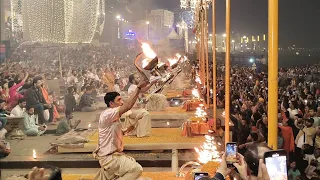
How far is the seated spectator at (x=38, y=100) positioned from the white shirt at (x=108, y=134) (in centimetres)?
744

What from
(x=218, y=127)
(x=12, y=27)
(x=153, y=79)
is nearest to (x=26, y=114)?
(x=218, y=127)

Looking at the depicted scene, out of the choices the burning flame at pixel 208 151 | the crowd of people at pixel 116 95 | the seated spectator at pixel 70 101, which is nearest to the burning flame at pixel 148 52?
the crowd of people at pixel 116 95

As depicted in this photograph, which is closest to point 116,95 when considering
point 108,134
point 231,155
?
point 108,134

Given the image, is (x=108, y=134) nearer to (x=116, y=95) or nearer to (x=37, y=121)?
(x=116, y=95)

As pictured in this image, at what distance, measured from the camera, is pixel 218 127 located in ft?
36.5

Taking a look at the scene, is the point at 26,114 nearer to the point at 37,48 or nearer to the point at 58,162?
the point at 58,162

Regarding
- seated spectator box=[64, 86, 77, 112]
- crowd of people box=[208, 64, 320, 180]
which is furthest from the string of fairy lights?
crowd of people box=[208, 64, 320, 180]

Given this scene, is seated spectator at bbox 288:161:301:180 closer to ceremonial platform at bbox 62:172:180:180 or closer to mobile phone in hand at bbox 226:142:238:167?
ceremonial platform at bbox 62:172:180:180

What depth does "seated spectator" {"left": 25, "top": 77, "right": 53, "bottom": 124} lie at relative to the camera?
13211 mm

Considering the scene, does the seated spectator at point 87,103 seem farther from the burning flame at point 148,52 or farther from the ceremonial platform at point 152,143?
the burning flame at point 148,52

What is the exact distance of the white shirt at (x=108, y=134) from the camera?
6180 mm

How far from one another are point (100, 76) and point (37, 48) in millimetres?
3805

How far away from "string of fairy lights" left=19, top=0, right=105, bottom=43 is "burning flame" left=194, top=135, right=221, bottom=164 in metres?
9.78

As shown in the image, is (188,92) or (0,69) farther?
(188,92)
